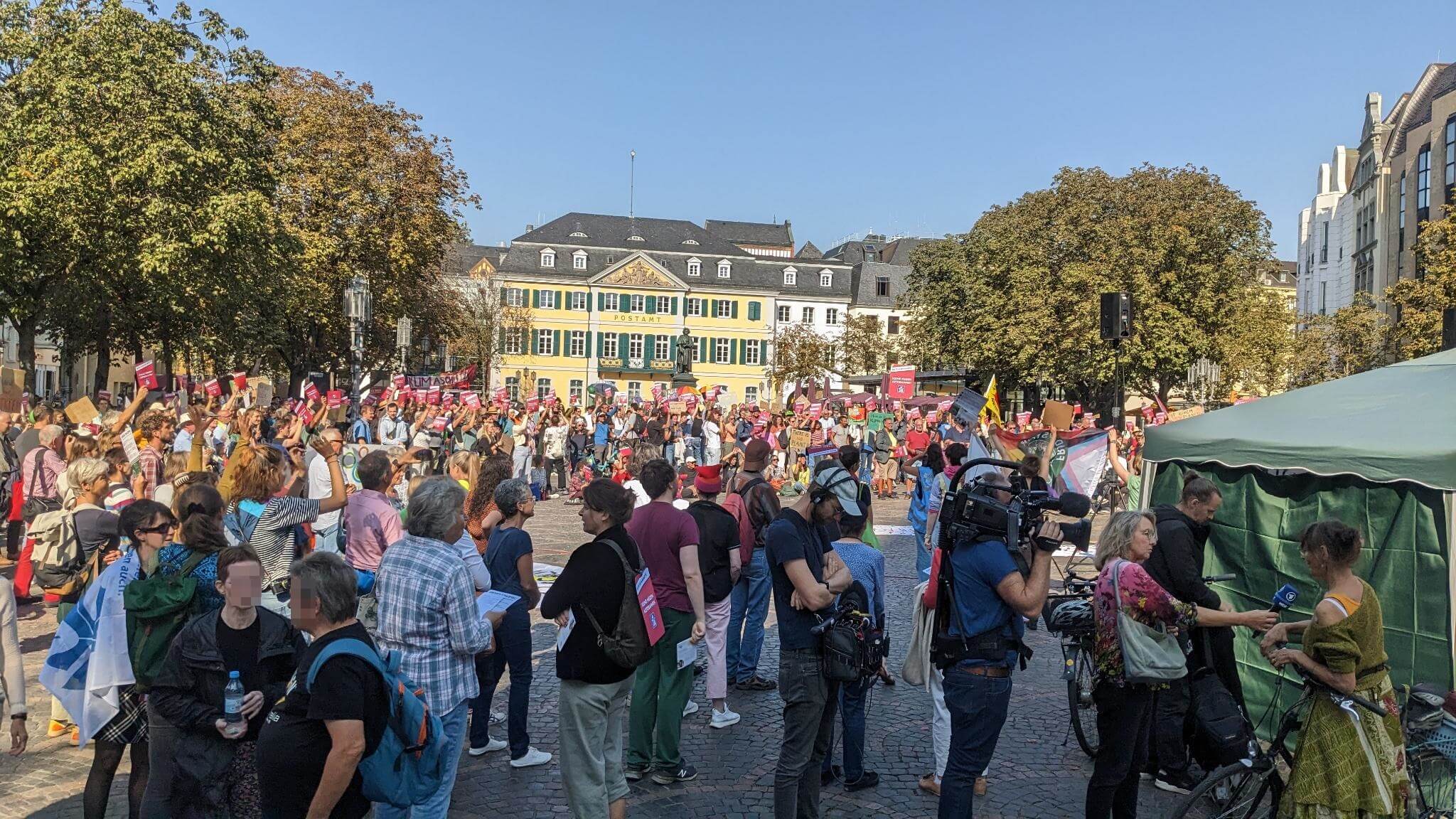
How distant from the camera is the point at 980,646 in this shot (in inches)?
183

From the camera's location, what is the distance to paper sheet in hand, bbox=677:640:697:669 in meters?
6.27

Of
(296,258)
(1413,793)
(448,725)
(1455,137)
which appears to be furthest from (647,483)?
(1455,137)

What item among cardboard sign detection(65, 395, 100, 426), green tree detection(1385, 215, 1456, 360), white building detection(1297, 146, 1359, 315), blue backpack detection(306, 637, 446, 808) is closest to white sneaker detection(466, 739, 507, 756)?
blue backpack detection(306, 637, 446, 808)

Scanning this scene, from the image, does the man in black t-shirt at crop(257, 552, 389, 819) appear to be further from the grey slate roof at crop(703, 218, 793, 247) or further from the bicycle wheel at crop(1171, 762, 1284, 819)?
the grey slate roof at crop(703, 218, 793, 247)

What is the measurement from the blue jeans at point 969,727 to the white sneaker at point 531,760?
8.90ft

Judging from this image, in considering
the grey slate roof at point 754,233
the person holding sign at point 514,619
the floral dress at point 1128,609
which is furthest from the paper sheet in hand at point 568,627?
the grey slate roof at point 754,233

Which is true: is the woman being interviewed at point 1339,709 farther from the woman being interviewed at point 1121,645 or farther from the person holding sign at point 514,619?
the person holding sign at point 514,619

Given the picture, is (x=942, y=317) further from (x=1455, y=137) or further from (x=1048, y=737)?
(x=1048, y=737)

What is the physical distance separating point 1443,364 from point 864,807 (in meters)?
5.82

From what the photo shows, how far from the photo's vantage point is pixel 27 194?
25.1 metres

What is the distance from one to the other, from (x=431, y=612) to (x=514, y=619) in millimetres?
1750

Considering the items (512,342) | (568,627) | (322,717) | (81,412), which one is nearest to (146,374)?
(81,412)

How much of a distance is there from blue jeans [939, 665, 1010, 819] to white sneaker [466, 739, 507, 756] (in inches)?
121

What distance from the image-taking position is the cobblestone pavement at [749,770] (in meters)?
5.87
